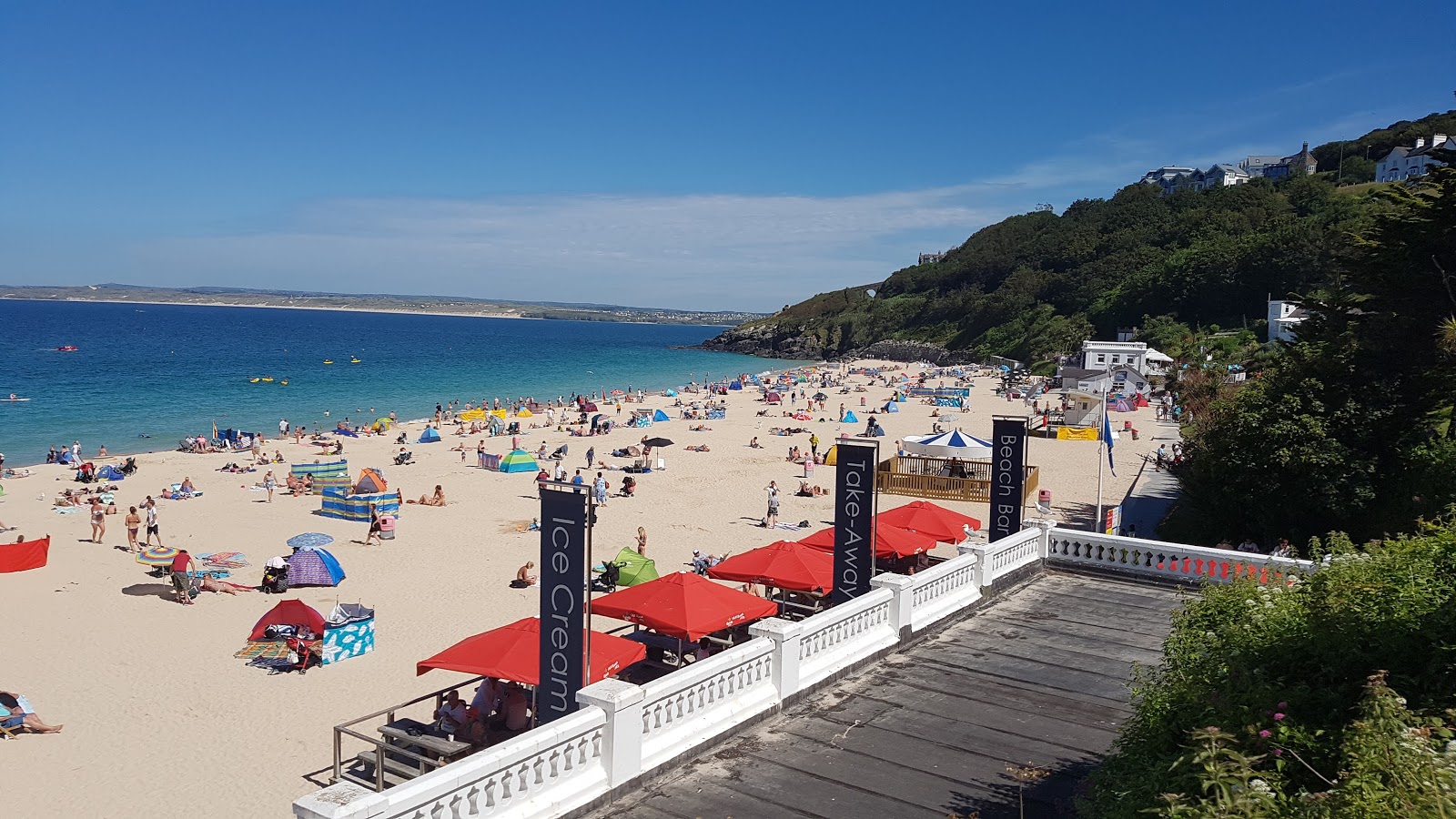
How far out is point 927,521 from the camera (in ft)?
55.5

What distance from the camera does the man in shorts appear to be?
17703 millimetres

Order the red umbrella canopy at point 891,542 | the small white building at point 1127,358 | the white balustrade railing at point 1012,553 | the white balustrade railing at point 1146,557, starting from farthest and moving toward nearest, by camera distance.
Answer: the small white building at point 1127,358
the red umbrella canopy at point 891,542
the white balustrade railing at point 1146,557
the white balustrade railing at point 1012,553

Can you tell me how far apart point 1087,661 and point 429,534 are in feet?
58.4

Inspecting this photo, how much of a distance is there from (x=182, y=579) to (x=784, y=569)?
11.5 meters

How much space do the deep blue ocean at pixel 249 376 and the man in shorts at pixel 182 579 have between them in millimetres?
26601

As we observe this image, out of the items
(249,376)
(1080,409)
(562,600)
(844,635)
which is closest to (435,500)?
(844,635)

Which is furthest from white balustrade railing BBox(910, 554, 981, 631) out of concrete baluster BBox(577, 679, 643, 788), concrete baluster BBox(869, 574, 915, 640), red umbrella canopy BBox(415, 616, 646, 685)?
concrete baluster BBox(577, 679, 643, 788)

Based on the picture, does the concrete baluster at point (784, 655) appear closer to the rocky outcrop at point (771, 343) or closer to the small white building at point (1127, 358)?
the small white building at point (1127, 358)

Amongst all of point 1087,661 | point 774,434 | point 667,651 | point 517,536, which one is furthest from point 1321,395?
point 774,434

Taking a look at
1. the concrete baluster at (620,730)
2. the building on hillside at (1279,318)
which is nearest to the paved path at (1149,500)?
the concrete baluster at (620,730)

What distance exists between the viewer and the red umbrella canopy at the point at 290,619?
14680 millimetres

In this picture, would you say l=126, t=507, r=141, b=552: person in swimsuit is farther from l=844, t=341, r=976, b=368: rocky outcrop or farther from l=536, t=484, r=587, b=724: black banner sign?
l=844, t=341, r=976, b=368: rocky outcrop

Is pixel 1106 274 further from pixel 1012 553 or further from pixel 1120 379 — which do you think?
pixel 1012 553

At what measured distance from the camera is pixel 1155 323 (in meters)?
80.1
